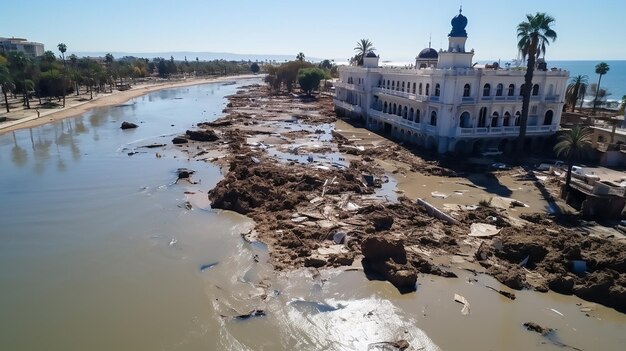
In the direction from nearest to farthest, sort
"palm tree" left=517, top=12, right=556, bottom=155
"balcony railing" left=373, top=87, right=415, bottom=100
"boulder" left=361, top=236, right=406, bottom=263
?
"boulder" left=361, top=236, right=406, bottom=263
"palm tree" left=517, top=12, right=556, bottom=155
"balcony railing" left=373, top=87, right=415, bottom=100

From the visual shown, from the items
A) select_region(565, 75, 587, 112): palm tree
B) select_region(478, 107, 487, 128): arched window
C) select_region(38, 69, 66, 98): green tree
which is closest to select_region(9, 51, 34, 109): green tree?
select_region(38, 69, 66, 98): green tree

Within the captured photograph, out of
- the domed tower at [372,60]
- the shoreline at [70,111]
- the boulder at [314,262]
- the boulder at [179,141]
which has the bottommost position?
the boulder at [314,262]

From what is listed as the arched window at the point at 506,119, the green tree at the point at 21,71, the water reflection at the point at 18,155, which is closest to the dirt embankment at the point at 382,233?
the arched window at the point at 506,119

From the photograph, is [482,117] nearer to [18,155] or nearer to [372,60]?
[372,60]

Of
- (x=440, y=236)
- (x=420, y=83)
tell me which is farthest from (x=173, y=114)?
(x=440, y=236)

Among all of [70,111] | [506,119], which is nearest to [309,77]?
[70,111]

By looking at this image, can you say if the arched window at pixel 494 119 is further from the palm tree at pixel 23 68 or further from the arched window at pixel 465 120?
the palm tree at pixel 23 68

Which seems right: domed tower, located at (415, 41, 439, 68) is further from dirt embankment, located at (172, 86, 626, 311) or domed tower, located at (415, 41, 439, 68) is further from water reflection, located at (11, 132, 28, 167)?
water reflection, located at (11, 132, 28, 167)
